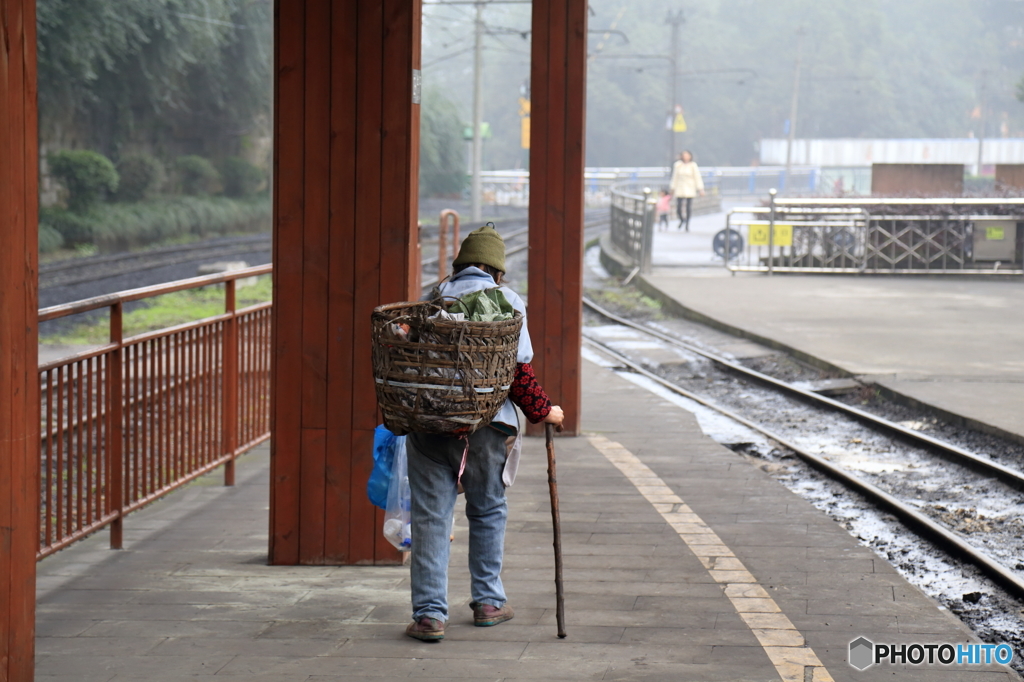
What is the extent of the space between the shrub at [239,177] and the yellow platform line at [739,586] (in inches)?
1184

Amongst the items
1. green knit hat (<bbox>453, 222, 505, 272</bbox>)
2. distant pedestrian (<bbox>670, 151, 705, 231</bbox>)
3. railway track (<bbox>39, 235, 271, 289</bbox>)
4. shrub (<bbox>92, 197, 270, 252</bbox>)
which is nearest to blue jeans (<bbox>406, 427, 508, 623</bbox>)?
green knit hat (<bbox>453, 222, 505, 272</bbox>)

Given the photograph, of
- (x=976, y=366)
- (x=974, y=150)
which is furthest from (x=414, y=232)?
(x=974, y=150)

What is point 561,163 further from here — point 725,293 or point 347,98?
point 725,293

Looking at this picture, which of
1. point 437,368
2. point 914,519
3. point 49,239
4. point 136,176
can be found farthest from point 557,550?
point 136,176

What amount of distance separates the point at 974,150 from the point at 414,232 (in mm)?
72482

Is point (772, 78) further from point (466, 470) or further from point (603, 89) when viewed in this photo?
point (466, 470)

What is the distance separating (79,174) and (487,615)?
82.6 feet

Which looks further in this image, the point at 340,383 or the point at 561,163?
the point at 561,163

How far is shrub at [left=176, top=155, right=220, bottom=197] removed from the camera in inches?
1341

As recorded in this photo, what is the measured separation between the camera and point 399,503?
174 inches

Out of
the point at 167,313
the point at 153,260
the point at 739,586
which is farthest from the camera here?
the point at 153,260

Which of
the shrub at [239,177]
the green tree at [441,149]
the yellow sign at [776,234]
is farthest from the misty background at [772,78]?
the yellow sign at [776,234]

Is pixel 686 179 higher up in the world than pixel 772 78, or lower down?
lower down

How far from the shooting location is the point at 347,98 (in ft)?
16.3
